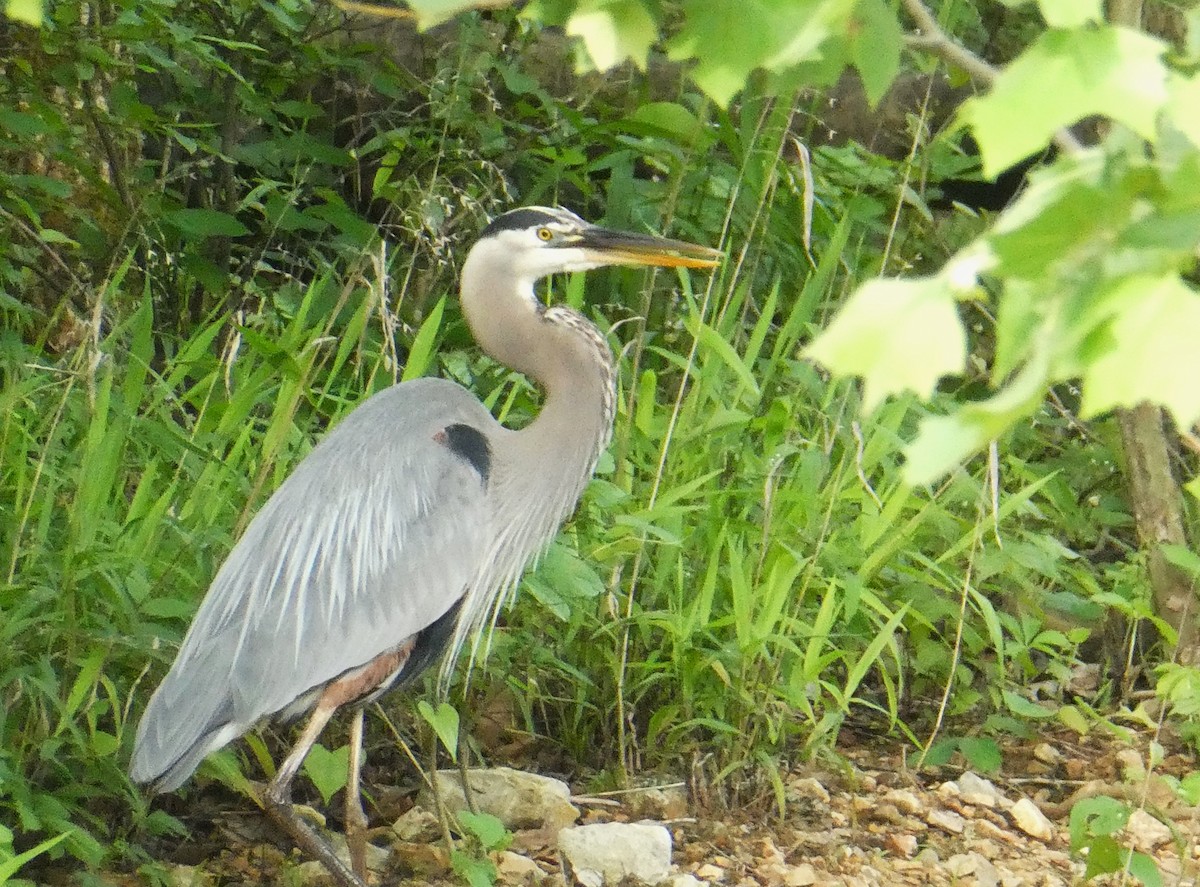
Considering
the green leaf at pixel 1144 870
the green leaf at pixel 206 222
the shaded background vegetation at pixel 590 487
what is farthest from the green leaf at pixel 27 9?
the green leaf at pixel 206 222

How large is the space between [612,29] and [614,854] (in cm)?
196

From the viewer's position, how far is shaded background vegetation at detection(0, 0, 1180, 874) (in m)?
2.64

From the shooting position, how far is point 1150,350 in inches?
24.4

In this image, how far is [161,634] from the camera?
2.61 meters

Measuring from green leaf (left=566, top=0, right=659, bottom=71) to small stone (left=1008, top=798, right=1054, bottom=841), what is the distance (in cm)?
229

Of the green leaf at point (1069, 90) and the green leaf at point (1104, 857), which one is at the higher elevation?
the green leaf at point (1069, 90)

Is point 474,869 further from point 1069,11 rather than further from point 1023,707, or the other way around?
point 1069,11

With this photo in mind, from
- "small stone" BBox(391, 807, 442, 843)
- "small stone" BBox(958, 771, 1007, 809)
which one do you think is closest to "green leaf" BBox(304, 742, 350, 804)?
"small stone" BBox(391, 807, 442, 843)

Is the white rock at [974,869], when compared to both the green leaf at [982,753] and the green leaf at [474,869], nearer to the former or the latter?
the green leaf at [982,753]

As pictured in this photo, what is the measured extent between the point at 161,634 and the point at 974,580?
166cm

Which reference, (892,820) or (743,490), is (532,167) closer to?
(743,490)

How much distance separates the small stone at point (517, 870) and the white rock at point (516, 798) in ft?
0.34

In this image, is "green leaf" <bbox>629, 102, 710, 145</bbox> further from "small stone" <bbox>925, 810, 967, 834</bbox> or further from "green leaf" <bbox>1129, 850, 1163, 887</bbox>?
"green leaf" <bbox>1129, 850, 1163, 887</bbox>

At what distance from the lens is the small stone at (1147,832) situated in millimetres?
2840
